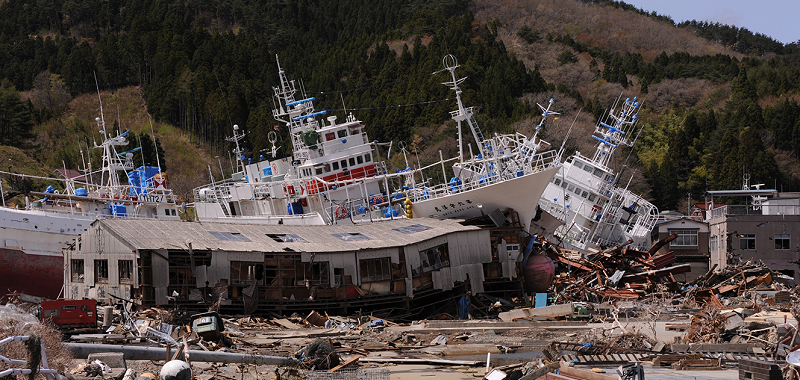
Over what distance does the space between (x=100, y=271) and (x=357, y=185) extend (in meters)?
15.4

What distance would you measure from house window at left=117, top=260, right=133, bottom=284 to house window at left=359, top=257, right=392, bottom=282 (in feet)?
24.9

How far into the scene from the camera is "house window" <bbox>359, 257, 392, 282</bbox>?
28266 millimetres

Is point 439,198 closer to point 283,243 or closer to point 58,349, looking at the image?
point 283,243

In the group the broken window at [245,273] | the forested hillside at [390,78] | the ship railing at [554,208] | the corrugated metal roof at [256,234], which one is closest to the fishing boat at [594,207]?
the ship railing at [554,208]

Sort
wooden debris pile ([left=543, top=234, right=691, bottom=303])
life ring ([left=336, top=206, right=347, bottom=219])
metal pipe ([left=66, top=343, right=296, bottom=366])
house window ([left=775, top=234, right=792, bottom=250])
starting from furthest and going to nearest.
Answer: house window ([left=775, top=234, right=792, bottom=250]) → life ring ([left=336, top=206, right=347, bottom=219]) → wooden debris pile ([left=543, top=234, right=691, bottom=303]) → metal pipe ([left=66, top=343, right=296, bottom=366])

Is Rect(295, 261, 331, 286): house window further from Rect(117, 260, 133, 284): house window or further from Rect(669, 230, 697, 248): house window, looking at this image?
Rect(669, 230, 697, 248): house window

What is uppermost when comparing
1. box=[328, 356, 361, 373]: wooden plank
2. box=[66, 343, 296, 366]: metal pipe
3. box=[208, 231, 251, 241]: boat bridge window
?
box=[208, 231, 251, 241]: boat bridge window

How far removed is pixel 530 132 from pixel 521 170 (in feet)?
103

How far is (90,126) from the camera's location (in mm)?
86000

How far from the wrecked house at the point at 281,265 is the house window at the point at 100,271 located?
3cm

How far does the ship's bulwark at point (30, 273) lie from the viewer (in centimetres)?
3775

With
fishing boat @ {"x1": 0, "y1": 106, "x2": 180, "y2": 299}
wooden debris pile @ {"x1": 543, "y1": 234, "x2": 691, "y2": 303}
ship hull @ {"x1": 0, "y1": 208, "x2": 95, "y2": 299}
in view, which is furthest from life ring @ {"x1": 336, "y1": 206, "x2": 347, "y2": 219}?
ship hull @ {"x1": 0, "y1": 208, "x2": 95, "y2": 299}

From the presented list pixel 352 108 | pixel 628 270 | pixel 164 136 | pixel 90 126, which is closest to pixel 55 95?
pixel 90 126

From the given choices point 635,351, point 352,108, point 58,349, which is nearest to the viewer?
point 58,349
